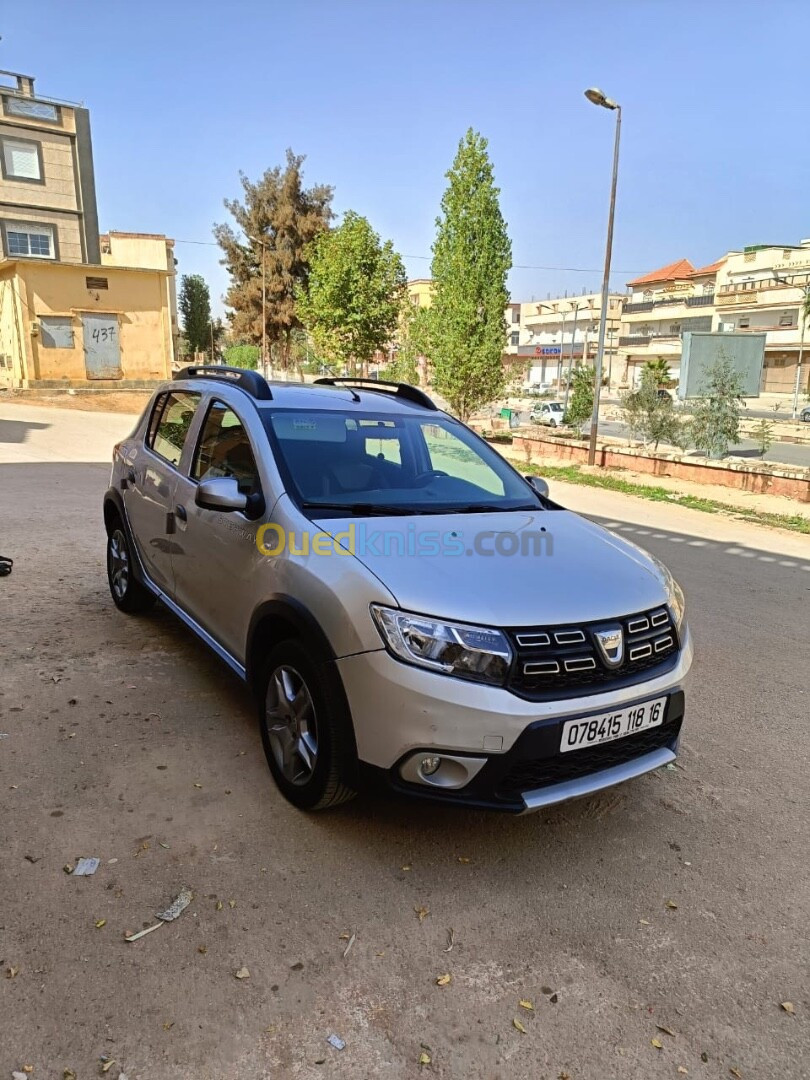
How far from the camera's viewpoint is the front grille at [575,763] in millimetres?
2428

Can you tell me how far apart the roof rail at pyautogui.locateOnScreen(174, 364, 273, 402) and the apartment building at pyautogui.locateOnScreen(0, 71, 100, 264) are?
35887 mm

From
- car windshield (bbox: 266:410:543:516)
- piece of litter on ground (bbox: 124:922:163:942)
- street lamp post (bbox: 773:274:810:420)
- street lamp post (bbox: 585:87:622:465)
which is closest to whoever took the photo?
piece of litter on ground (bbox: 124:922:163:942)

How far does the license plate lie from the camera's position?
2.43 meters

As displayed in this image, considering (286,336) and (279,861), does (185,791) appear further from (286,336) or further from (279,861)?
(286,336)

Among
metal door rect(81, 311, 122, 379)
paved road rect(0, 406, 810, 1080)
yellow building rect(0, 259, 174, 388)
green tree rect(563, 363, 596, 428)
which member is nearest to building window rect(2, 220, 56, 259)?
yellow building rect(0, 259, 174, 388)

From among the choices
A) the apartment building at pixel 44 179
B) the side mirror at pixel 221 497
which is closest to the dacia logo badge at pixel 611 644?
the side mirror at pixel 221 497

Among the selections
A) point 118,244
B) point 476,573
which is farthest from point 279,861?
point 118,244

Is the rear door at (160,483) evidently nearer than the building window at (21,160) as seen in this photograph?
Yes

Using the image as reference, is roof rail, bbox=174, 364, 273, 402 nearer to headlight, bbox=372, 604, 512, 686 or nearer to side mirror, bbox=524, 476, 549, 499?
side mirror, bbox=524, 476, 549, 499

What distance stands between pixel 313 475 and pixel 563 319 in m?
83.9

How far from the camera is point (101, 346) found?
24781 millimetres

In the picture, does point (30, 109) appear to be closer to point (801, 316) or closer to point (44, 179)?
point (44, 179)

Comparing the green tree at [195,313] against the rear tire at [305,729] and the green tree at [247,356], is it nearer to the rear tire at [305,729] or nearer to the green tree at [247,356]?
the green tree at [247,356]

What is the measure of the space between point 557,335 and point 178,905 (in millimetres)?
87384
